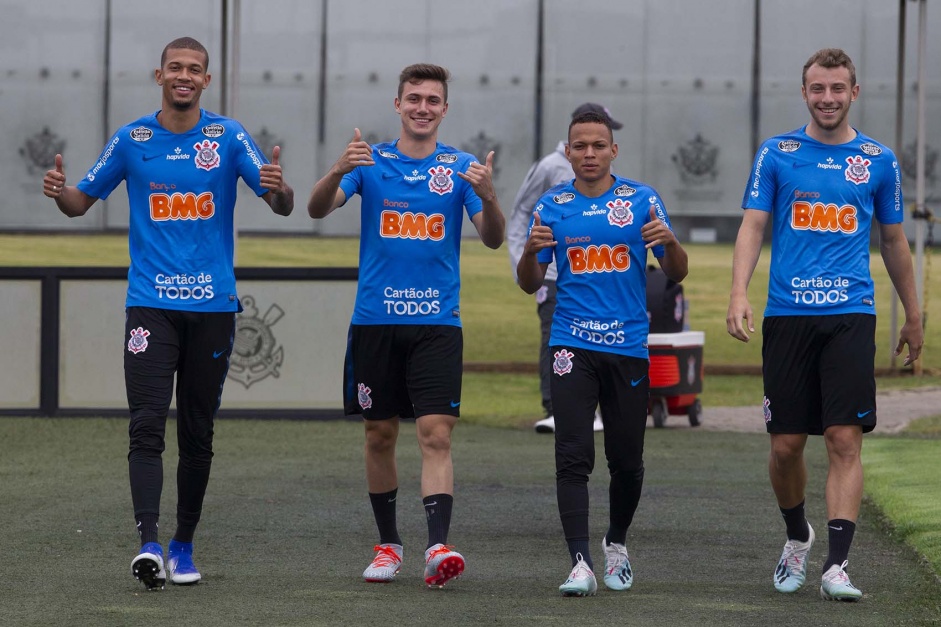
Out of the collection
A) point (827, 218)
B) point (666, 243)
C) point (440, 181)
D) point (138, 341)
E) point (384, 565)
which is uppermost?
point (440, 181)

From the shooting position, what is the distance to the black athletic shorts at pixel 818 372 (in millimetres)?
5617

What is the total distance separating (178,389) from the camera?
5.94 m

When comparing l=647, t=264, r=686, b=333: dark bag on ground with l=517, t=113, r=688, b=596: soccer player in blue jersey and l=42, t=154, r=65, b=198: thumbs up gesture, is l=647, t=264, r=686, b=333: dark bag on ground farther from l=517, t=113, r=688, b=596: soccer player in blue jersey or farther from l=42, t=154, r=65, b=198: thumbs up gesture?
l=42, t=154, r=65, b=198: thumbs up gesture

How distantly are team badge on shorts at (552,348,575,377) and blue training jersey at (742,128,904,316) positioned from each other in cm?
72

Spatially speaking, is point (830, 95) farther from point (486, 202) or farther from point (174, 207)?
point (174, 207)

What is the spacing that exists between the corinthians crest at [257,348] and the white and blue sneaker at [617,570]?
673 centimetres

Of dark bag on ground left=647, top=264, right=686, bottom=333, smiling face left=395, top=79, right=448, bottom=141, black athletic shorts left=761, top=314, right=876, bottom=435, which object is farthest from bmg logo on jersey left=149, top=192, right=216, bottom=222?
dark bag on ground left=647, top=264, right=686, bottom=333

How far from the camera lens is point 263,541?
6.71 metres

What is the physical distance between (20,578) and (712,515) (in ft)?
11.1

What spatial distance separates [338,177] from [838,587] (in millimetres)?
2249

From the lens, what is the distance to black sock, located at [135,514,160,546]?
18.2 ft

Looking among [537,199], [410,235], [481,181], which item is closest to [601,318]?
[481,181]

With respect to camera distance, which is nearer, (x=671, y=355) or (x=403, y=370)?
(x=403, y=370)

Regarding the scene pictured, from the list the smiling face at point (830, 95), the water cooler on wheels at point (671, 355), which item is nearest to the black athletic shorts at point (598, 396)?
the smiling face at point (830, 95)
